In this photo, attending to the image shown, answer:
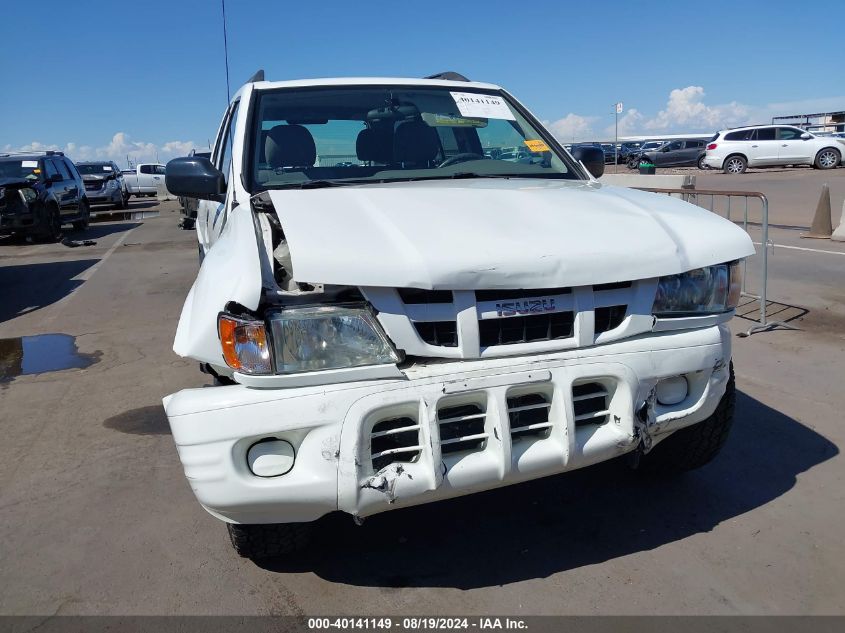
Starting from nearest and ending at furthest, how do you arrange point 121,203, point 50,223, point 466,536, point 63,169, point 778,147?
point 466,536 < point 50,223 < point 63,169 < point 121,203 < point 778,147

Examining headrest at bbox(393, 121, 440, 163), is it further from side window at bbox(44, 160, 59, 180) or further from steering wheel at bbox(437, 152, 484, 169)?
side window at bbox(44, 160, 59, 180)

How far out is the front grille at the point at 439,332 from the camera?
2.55 metres

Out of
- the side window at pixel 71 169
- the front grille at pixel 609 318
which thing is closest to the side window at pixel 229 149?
the front grille at pixel 609 318

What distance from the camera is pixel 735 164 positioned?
93.5 ft

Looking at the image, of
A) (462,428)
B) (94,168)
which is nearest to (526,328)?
(462,428)

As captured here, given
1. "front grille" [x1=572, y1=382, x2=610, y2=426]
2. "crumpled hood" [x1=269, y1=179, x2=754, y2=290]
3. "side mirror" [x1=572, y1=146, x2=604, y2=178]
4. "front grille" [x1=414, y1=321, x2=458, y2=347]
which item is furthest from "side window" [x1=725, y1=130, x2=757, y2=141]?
"front grille" [x1=414, y1=321, x2=458, y2=347]

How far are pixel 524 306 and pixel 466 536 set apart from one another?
1148mm

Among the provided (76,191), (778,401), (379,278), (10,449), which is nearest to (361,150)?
(379,278)

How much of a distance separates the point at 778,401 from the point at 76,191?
16.2 meters

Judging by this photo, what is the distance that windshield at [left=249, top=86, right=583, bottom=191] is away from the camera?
3725 millimetres

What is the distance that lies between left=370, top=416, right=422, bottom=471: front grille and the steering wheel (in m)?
1.82

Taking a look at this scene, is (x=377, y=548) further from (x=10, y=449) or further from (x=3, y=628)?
(x=10, y=449)

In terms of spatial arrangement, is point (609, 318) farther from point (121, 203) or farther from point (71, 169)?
point (121, 203)

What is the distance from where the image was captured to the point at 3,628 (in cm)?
265
